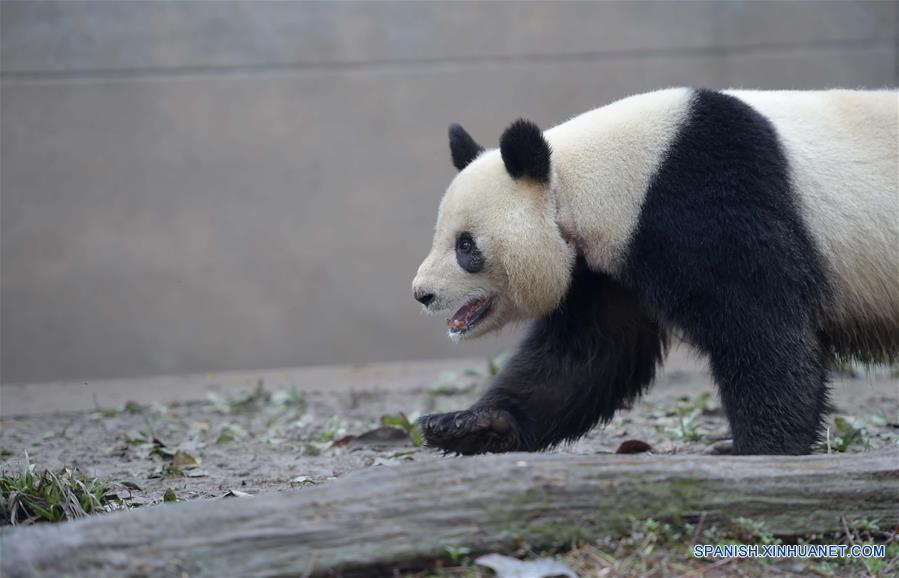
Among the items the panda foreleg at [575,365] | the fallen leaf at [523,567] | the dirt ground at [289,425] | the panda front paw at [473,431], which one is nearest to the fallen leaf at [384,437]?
the dirt ground at [289,425]

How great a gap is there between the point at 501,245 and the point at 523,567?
192cm

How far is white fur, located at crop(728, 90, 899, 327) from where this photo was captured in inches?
174

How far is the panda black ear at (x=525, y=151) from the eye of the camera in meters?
4.50

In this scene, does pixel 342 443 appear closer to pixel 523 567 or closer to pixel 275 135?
pixel 523 567

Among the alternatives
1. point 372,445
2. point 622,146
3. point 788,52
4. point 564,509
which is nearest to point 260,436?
point 372,445

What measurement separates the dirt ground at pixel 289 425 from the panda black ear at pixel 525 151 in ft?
3.72

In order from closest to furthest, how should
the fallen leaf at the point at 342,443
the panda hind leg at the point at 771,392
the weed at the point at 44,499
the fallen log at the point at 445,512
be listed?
1. the fallen log at the point at 445,512
2. the weed at the point at 44,499
3. the panda hind leg at the point at 771,392
4. the fallen leaf at the point at 342,443

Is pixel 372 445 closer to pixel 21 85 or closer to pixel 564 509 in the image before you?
pixel 564 509

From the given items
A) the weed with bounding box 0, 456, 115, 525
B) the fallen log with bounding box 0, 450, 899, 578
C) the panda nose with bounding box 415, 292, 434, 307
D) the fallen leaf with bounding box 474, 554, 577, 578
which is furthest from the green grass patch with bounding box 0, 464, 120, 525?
the fallen leaf with bounding box 474, 554, 577, 578

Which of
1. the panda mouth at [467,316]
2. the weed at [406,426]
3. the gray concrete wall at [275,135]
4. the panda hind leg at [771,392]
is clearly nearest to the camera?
the panda hind leg at [771,392]

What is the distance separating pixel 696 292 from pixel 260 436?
331 centimetres

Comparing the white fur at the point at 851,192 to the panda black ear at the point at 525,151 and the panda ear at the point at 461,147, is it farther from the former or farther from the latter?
the panda ear at the point at 461,147

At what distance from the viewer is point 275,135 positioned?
386 inches

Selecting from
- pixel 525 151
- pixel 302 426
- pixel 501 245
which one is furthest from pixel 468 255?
pixel 302 426
